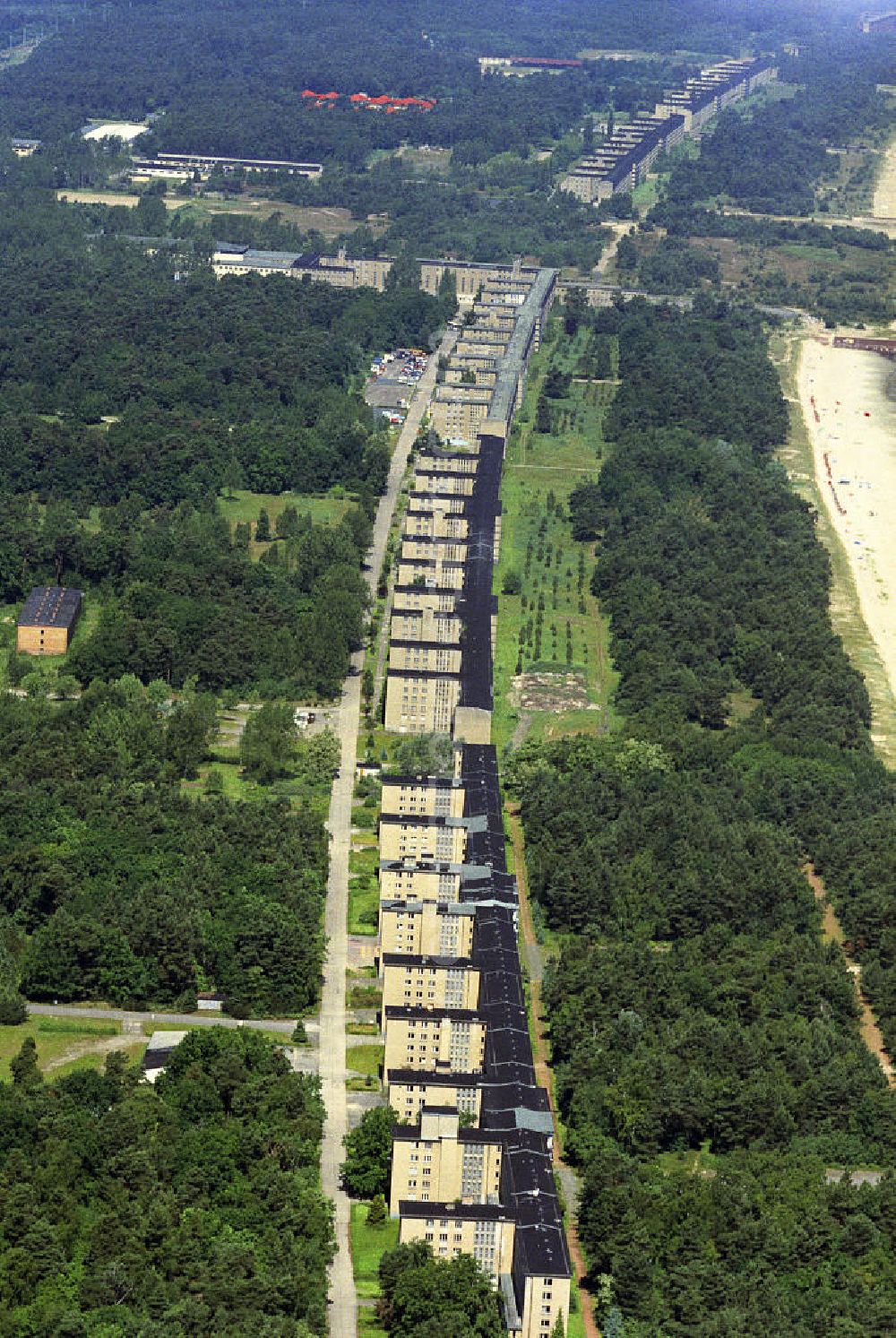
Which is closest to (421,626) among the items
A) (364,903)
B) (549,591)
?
(549,591)

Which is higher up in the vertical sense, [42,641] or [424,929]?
[424,929]

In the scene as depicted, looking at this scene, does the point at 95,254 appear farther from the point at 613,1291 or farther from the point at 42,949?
the point at 613,1291

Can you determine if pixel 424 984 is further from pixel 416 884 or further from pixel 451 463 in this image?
pixel 451 463

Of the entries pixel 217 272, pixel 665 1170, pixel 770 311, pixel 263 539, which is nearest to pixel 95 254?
pixel 217 272

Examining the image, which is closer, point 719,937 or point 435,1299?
point 435,1299

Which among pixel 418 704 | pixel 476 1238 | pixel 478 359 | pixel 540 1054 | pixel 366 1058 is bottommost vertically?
pixel 478 359

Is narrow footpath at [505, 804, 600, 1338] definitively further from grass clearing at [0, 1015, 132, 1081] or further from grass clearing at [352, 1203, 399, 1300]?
grass clearing at [0, 1015, 132, 1081]
